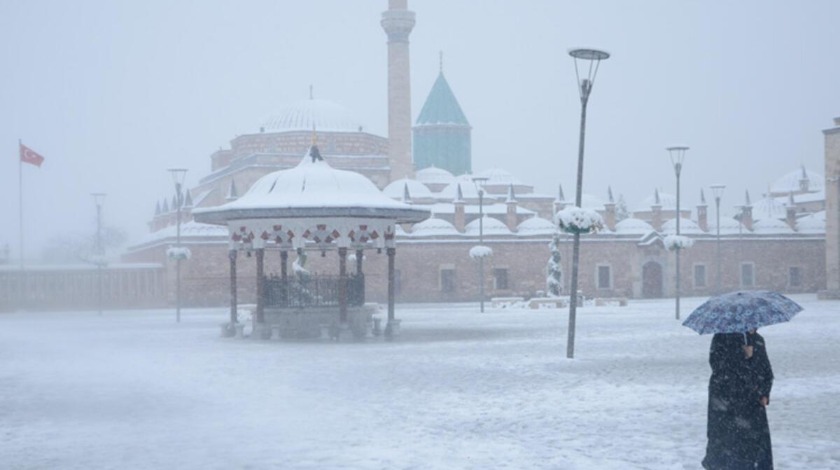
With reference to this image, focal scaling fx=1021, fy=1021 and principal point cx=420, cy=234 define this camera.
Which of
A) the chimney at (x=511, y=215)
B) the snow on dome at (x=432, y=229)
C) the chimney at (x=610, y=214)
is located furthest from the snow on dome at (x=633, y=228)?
the snow on dome at (x=432, y=229)

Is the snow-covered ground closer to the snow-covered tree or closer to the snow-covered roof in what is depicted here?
the snow-covered roof

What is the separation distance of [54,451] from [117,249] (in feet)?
266

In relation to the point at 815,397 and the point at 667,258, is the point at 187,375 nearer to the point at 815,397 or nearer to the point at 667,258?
the point at 815,397

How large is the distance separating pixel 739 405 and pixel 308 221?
50.4ft

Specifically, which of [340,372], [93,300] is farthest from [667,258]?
[340,372]

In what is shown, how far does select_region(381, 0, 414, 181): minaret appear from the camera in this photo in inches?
1858

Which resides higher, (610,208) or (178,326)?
(610,208)

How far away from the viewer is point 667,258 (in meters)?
48.2

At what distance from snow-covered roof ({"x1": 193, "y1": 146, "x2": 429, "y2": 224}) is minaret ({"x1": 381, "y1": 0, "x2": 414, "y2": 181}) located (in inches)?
1034

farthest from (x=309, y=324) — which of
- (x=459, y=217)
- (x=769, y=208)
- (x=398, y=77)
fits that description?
(x=769, y=208)

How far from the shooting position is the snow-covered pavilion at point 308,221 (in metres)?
20.4

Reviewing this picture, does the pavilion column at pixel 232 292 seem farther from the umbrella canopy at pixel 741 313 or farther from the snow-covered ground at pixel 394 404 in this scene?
the umbrella canopy at pixel 741 313

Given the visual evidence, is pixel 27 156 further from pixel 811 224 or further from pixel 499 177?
pixel 811 224

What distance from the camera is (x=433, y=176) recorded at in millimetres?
54844
